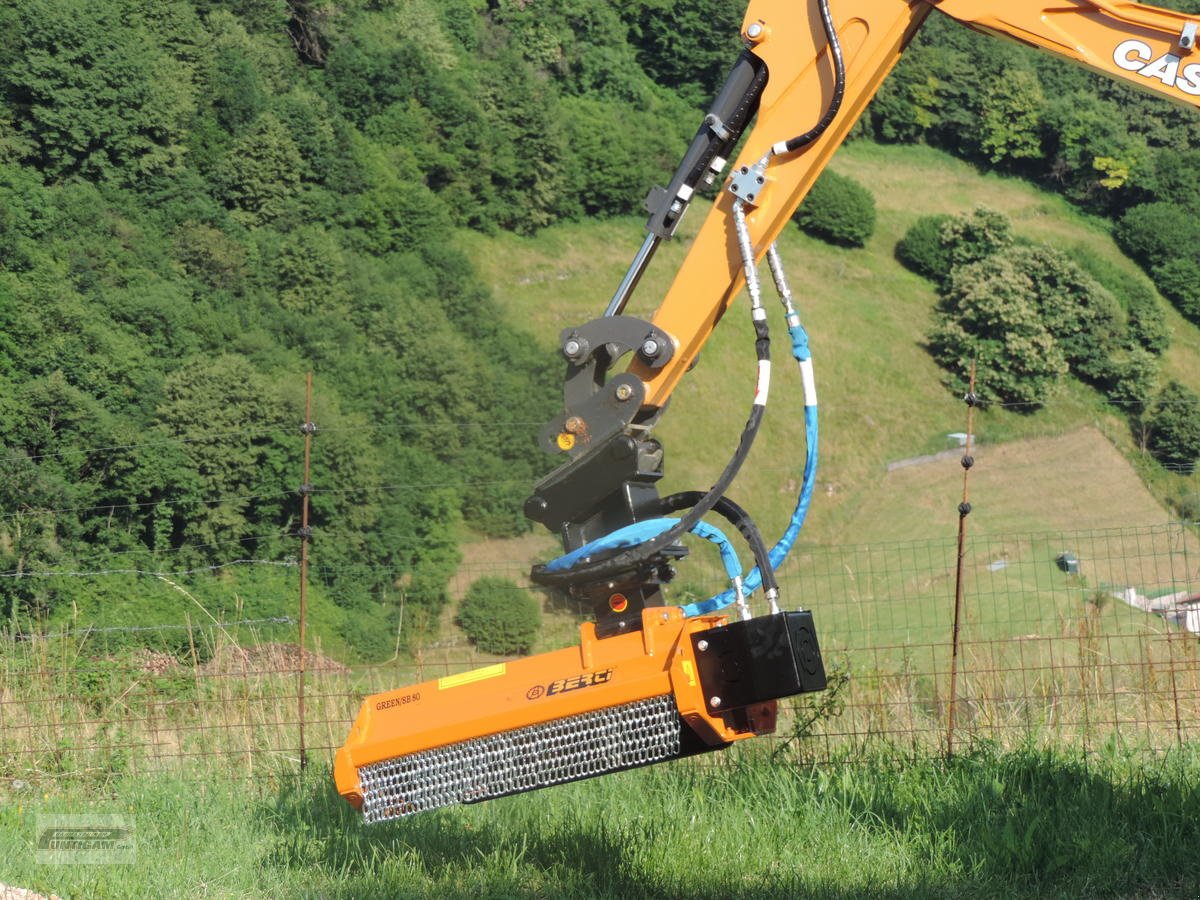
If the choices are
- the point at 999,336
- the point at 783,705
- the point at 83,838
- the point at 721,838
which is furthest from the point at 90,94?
the point at 721,838

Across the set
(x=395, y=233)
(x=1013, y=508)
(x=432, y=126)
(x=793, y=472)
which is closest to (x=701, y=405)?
(x=793, y=472)

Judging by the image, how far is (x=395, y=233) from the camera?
44.6m

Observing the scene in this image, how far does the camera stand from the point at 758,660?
3.86 metres

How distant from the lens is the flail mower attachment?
3895 millimetres

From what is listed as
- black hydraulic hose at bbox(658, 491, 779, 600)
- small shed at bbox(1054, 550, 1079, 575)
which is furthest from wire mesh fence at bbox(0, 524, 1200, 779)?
black hydraulic hose at bbox(658, 491, 779, 600)

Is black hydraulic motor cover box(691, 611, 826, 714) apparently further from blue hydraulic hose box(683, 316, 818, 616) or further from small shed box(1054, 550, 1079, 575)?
small shed box(1054, 550, 1079, 575)

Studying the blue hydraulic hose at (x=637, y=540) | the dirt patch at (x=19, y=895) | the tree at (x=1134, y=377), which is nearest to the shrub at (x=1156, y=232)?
the tree at (x=1134, y=377)

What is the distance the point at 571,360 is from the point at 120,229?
37227mm

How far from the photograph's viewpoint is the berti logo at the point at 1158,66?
3744 mm

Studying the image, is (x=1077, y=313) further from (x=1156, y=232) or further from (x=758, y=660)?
(x=758, y=660)

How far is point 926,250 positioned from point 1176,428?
15.0 m

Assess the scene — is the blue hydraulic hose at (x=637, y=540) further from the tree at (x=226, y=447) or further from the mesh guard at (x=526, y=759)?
the tree at (x=226, y=447)

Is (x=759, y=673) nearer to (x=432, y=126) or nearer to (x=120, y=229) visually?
(x=120, y=229)

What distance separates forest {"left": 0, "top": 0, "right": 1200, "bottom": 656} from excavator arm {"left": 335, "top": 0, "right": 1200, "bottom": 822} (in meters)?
18.0
